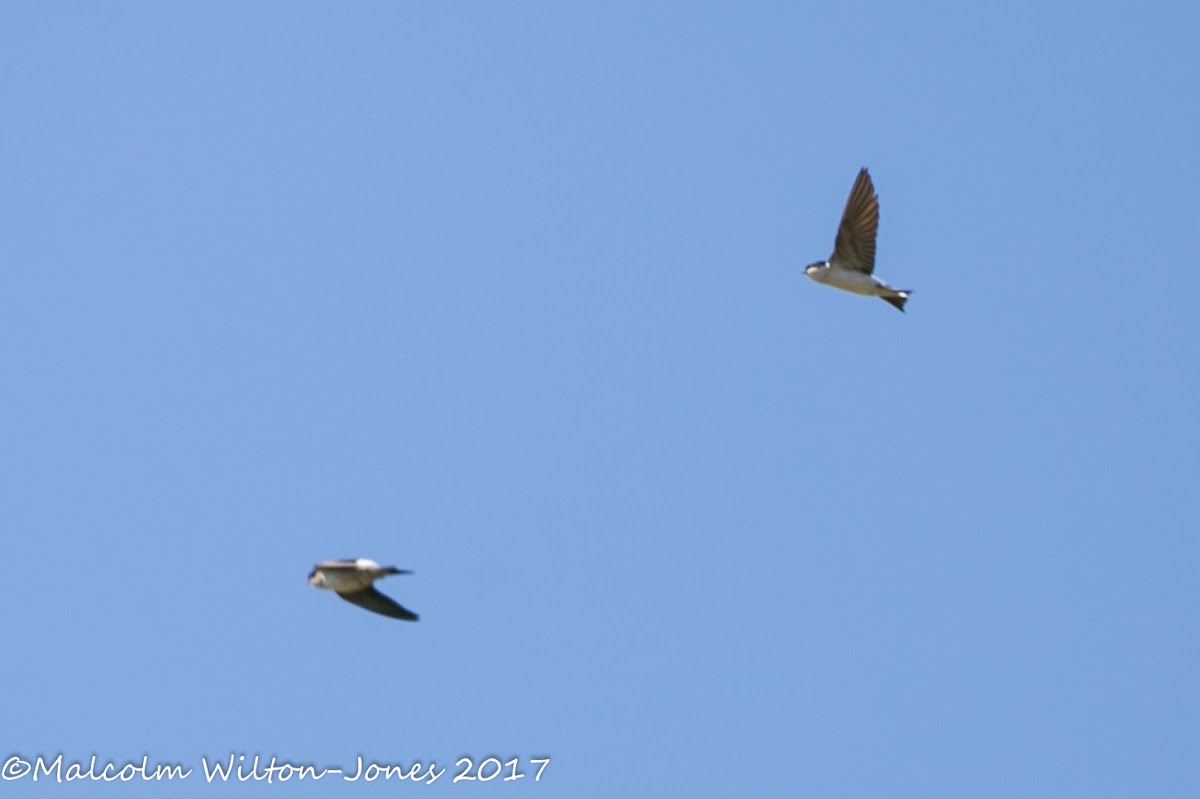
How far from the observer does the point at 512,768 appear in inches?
494

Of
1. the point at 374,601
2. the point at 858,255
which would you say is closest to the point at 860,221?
the point at 858,255

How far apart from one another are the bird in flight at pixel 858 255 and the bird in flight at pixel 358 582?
509 centimetres

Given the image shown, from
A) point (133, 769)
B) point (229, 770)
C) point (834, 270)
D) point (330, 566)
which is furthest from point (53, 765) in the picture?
point (834, 270)

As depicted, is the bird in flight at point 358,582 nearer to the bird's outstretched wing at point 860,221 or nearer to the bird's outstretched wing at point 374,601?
the bird's outstretched wing at point 374,601

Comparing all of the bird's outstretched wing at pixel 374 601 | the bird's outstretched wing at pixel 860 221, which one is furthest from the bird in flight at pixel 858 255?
the bird's outstretched wing at pixel 374 601

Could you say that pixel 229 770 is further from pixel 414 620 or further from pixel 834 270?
pixel 834 270

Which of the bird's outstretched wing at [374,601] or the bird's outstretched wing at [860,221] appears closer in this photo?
the bird's outstretched wing at [374,601]

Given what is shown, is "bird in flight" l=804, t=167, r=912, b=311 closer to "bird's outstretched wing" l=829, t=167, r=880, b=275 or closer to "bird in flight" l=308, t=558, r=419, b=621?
"bird's outstretched wing" l=829, t=167, r=880, b=275

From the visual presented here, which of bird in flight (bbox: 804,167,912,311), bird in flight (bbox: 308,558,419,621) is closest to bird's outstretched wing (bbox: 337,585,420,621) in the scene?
bird in flight (bbox: 308,558,419,621)

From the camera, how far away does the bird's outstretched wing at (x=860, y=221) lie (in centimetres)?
1456

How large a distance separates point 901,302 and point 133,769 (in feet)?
23.9

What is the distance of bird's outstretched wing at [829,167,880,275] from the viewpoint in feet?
47.8

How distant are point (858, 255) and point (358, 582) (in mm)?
5446

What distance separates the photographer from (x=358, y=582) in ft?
38.9
